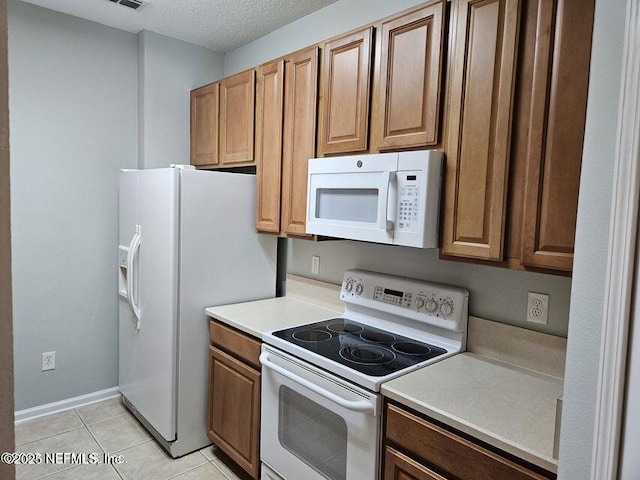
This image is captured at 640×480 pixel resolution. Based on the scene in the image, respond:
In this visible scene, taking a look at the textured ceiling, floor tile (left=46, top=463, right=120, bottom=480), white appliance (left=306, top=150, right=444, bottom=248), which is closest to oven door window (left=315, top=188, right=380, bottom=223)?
white appliance (left=306, top=150, right=444, bottom=248)

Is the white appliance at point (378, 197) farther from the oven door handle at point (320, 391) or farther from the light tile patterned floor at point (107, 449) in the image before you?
the light tile patterned floor at point (107, 449)

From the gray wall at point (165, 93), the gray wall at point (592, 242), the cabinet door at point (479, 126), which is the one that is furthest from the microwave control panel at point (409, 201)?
the gray wall at point (165, 93)

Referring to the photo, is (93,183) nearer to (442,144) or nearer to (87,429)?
(87,429)

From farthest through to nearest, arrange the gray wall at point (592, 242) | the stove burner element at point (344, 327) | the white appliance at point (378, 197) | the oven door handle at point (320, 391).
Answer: the stove burner element at point (344, 327)
the white appliance at point (378, 197)
the oven door handle at point (320, 391)
the gray wall at point (592, 242)

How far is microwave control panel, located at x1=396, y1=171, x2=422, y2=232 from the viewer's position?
161 cm

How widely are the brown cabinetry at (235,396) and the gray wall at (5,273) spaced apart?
1.62 metres

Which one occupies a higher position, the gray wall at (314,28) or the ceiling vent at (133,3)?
the ceiling vent at (133,3)

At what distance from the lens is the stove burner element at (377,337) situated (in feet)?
6.41

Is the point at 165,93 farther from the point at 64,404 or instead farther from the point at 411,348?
the point at 411,348

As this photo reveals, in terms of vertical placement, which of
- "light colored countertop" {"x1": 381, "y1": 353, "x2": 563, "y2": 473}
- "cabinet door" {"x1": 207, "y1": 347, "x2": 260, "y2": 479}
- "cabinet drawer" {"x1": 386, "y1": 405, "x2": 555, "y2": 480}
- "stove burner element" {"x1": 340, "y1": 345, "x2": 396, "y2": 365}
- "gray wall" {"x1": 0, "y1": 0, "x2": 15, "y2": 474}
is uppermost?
"gray wall" {"x1": 0, "y1": 0, "x2": 15, "y2": 474}

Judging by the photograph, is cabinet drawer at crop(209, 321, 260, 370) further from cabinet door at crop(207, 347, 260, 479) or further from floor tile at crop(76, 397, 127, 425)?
floor tile at crop(76, 397, 127, 425)

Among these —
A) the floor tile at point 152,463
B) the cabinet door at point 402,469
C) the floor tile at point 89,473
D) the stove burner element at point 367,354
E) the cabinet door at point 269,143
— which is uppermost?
the cabinet door at point 269,143

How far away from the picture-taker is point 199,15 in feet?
8.68

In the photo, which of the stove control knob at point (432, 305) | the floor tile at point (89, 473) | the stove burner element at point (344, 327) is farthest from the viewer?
the floor tile at point (89, 473)
